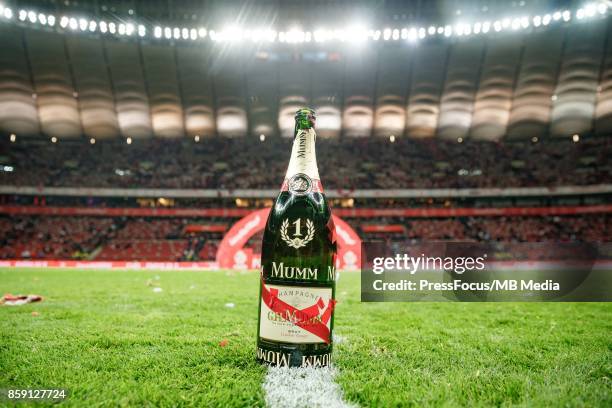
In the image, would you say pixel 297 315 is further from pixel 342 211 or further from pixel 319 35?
pixel 342 211

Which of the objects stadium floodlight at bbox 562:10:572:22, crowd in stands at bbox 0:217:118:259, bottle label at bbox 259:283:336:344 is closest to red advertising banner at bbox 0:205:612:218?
crowd in stands at bbox 0:217:118:259

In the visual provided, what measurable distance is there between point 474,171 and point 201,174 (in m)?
26.1

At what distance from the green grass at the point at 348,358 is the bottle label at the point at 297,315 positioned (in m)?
0.26

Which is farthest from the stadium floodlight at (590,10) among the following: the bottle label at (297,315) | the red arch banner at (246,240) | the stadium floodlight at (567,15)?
the bottle label at (297,315)

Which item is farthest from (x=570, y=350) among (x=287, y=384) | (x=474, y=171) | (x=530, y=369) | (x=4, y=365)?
(x=474, y=171)

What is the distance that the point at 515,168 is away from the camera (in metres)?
35.9

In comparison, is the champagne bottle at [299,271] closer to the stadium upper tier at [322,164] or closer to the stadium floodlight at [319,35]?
the stadium floodlight at [319,35]

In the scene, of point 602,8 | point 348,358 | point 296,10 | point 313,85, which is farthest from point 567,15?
point 348,358

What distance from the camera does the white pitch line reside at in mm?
1985

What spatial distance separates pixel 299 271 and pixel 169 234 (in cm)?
3282

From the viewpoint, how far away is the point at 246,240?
54.6 ft

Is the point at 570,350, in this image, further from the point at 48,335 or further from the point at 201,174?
the point at 201,174

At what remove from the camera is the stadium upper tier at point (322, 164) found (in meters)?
34.7

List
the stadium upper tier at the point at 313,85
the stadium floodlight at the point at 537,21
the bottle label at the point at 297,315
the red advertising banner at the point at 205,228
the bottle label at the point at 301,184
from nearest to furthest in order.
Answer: the bottle label at the point at 297,315 < the bottle label at the point at 301,184 < the stadium floodlight at the point at 537,21 < the stadium upper tier at the point at 313,85 < the red advertising banner at the point at 205,228
